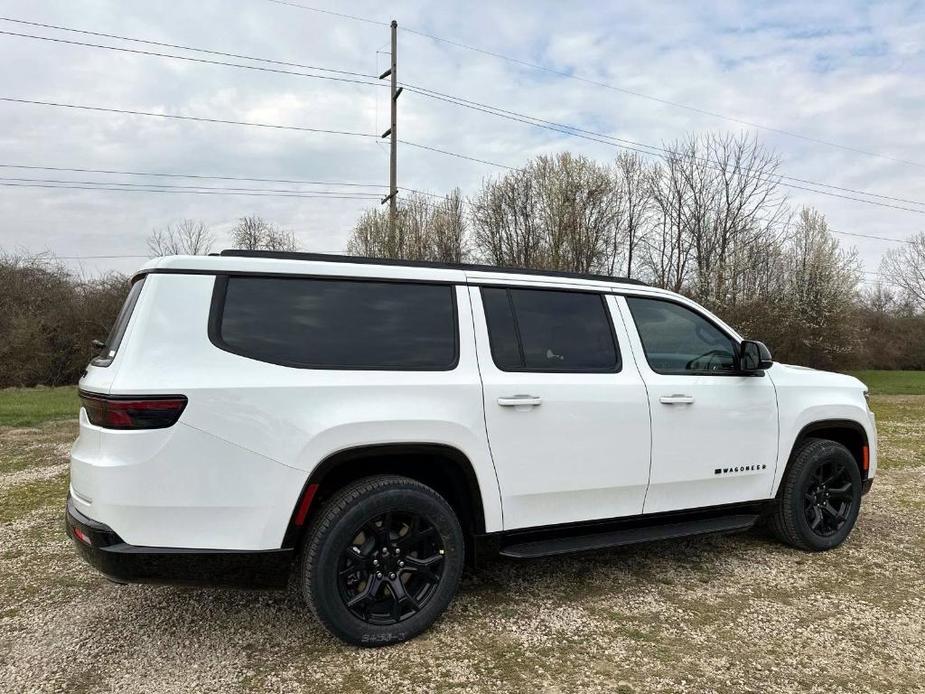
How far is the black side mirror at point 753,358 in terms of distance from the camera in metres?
3.89

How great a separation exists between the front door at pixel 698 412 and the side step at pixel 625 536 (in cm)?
12

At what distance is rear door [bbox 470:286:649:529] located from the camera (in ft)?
10.5

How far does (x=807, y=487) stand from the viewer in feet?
14.0

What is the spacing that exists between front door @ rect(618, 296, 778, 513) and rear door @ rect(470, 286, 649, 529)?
140 mm

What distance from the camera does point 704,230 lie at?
29.1m

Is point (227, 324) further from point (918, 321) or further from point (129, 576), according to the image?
point (918, 321)

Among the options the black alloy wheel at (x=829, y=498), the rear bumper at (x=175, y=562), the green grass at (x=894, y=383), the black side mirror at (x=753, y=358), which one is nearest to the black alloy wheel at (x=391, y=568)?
the rear bumper at (x=175, y=562)

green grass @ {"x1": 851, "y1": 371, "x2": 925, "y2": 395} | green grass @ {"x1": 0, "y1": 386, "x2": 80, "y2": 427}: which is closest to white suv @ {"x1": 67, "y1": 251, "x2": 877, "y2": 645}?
green grass @ {"x1": 0, "y1": 386, "x2": 80, "y2": 427}

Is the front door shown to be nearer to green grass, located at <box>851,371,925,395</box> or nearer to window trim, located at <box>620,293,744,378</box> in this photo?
window trim, located at <box>620,293,744,378</box>

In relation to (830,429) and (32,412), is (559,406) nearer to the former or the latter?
(830,429)

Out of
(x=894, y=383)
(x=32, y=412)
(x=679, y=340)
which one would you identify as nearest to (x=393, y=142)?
(x=32, y=412)

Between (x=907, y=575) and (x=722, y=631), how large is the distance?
5.75 feet

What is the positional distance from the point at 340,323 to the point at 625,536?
6.73 feet

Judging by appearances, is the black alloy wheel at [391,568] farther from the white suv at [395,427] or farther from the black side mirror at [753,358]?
the black side mirror at [753,358]
